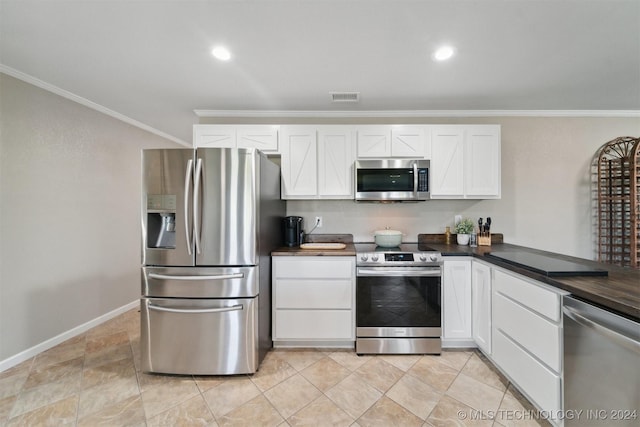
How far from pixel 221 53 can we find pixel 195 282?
183 cm

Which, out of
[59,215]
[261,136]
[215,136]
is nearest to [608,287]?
[261,136]

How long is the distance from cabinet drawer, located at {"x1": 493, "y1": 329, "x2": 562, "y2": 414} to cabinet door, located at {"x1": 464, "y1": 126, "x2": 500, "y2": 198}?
1448 mm

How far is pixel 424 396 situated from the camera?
1.71 metres

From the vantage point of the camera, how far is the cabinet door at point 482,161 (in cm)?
256

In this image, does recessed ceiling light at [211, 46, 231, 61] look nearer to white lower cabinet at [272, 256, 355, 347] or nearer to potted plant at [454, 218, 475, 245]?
white lower cabinet at [272, 256, 355, 347]

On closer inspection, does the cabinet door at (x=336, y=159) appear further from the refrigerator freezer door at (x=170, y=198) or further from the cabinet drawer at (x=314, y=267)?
the refrigerator freezer door at (x=170, y=198)

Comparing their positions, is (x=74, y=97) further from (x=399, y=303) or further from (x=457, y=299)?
(x=457, y=299)

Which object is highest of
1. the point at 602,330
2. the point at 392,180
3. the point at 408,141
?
the point at 408,141

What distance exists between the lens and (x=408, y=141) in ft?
8.49

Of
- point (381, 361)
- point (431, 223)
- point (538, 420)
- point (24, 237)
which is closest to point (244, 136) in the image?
point (24, 237)

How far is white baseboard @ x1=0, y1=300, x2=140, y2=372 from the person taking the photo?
201 centimetres

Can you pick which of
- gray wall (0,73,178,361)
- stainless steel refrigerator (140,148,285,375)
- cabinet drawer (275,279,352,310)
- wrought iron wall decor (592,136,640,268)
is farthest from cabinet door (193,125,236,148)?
wrought iron wall decor (592,136,640,268)

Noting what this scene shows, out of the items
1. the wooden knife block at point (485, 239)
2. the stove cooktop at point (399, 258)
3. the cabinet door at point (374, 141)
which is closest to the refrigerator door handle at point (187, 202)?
the stove cooktop at point (399, 258)

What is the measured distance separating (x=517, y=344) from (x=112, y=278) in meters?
4.25
